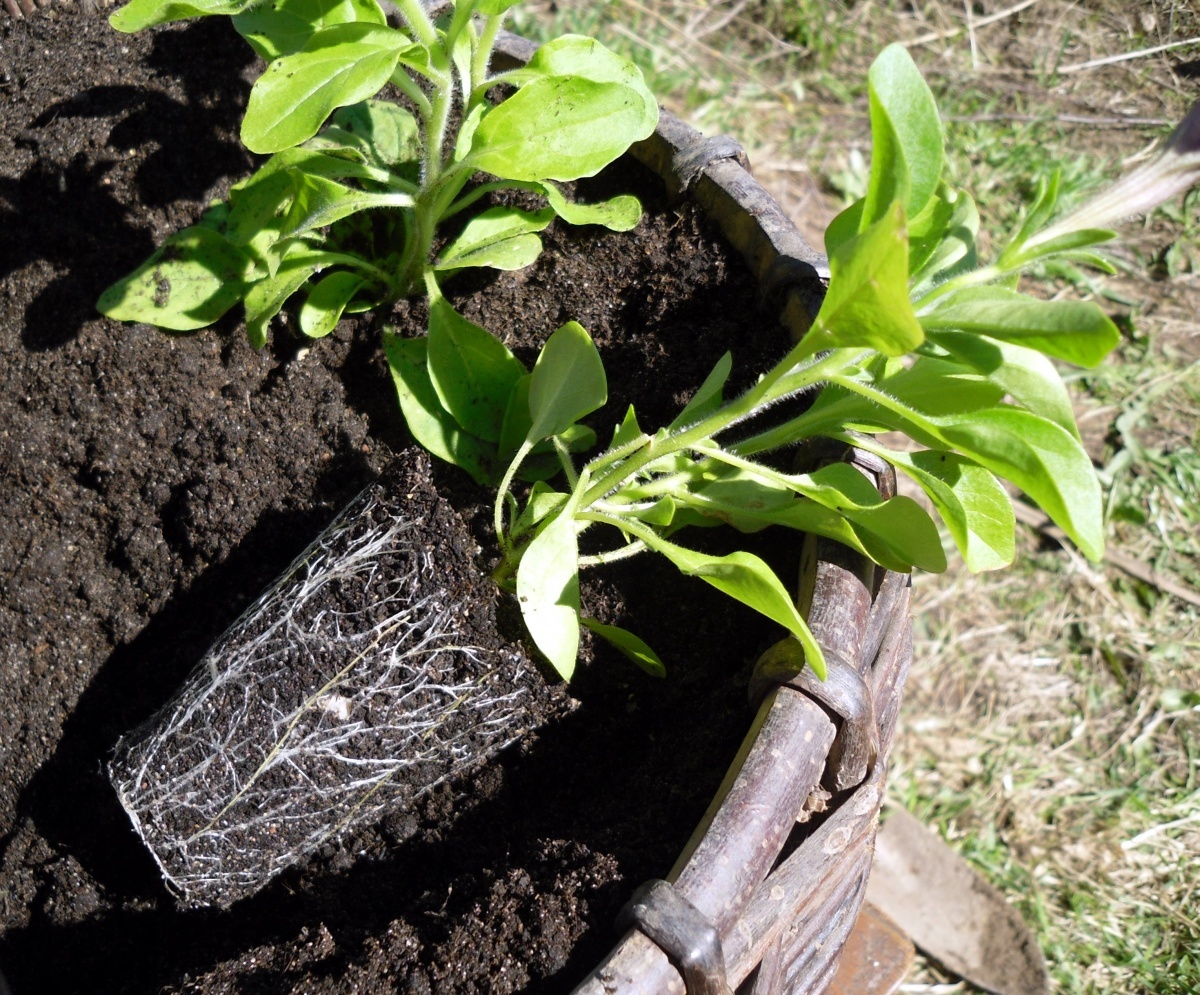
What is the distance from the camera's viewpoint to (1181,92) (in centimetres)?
153

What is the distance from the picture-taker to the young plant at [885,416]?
74 cm

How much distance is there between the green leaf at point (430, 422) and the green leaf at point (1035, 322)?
0.56 meters

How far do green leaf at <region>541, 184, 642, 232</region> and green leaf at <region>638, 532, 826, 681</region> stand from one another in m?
0.47

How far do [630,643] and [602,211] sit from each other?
1.78 ft

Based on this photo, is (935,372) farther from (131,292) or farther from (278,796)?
(131,292)

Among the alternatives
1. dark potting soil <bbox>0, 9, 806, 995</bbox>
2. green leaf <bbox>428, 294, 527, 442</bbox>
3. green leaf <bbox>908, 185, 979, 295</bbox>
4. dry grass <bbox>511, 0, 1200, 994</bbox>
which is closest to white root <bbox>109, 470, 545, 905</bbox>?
dark potting soil <bbox>0, 9, 806, 995</bbox>

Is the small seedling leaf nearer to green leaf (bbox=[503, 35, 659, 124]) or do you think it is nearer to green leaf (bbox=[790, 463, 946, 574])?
green leaf (bbox=[790, 463, 946, 574])

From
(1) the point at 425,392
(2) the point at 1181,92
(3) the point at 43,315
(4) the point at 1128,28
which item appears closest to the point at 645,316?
(1) the point at 425,392

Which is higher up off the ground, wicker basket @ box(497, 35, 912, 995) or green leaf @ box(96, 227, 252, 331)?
green leaf @ box(96, 227, 252, 331)

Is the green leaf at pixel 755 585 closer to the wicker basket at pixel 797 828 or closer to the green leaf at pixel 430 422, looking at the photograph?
the wicker basket at pixel 797 828

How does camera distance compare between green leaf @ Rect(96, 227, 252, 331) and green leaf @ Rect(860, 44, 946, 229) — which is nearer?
green leaf @ Rect(860, 44, 946, 229)

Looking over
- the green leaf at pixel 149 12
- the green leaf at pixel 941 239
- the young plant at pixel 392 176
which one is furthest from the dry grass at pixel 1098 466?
the green leaf at pixel 149 12

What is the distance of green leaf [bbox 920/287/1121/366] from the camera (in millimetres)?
→ 688

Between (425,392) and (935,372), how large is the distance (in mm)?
590
